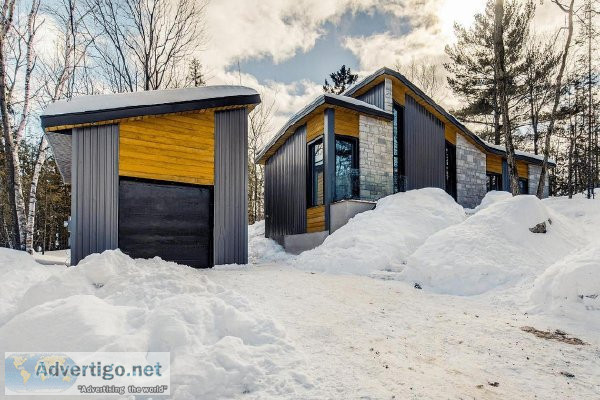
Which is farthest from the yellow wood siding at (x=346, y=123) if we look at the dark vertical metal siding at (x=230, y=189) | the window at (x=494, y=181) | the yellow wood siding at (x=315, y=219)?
the window at (x=494, y=181)

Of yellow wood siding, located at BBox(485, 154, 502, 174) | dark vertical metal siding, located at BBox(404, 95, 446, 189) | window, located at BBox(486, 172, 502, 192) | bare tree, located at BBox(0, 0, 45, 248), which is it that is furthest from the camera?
window, located at BBox(486, 172, 502, 192)

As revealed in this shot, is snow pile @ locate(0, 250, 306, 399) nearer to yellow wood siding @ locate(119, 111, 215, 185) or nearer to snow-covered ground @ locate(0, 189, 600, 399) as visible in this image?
snow-covered ground @ locate(0, 189, 600, 399)

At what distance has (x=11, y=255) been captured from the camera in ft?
17.6

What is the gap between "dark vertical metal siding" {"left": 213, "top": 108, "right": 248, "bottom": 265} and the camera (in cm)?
841

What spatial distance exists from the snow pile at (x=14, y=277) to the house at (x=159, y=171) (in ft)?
4.26

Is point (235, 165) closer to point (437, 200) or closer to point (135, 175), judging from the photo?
point (135, 175)

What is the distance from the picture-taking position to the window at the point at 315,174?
1197 cm

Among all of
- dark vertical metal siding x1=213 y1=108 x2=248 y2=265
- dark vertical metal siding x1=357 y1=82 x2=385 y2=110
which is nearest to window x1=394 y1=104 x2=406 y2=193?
dark vertical metal siding x1=357 y1=82 x2=385 y2=110

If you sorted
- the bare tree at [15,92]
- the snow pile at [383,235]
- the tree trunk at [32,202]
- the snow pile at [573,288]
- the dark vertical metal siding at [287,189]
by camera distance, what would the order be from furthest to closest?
the dark vertical metal siding at [287,189] < the tree trunk at [32,202] < the bare tree at [15,92] < the snow pile at [383,235] < the snow pile at [573,288]

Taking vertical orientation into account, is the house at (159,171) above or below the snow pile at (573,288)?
above

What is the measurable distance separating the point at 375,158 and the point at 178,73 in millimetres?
12145

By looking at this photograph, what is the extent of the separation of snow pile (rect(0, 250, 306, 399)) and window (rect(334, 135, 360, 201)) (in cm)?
737

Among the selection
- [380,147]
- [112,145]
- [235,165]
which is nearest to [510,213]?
[380,147]

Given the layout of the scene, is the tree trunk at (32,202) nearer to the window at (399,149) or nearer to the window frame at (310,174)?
the window frame at (310,174)
